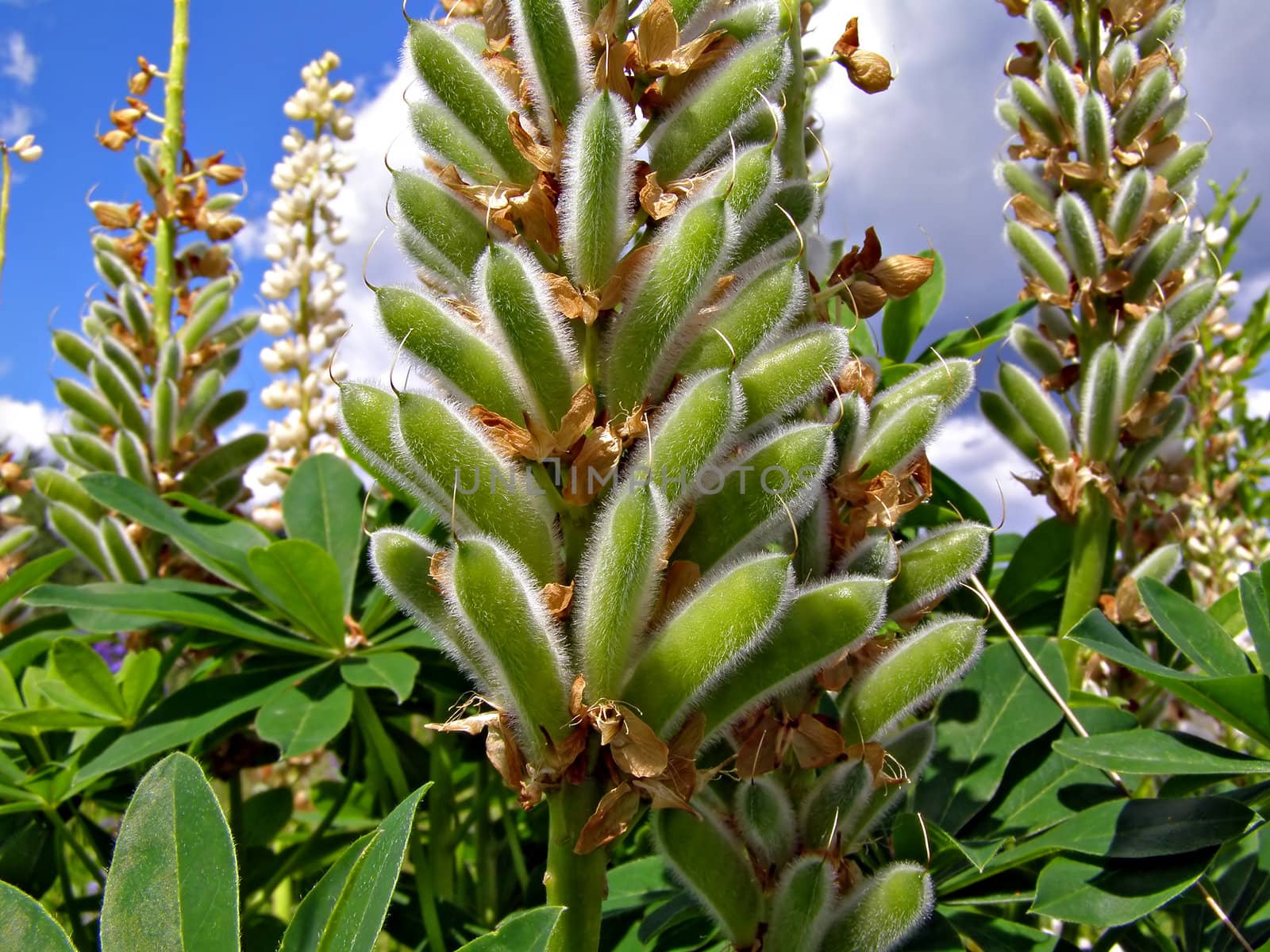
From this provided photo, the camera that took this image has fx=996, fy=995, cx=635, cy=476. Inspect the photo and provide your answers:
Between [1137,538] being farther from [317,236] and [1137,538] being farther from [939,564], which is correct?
[317,236]

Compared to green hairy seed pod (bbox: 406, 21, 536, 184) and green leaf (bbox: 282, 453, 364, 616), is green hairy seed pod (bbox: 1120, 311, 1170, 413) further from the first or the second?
green leaf (bbox: 282, 453, 364, 616)

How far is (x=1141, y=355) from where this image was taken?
1870mm

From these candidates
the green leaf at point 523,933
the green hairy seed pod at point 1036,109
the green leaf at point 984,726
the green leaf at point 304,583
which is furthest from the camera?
the green hairy seed pod at point 1036,109

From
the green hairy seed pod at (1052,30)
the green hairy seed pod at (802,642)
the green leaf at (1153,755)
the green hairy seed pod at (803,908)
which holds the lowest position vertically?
the green leaf at (1153,755)

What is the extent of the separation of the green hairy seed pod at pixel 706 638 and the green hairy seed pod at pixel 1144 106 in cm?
168

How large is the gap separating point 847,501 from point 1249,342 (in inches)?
121

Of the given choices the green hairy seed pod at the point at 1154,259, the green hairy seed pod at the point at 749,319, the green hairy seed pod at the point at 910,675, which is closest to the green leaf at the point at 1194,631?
the green hairy seed pod at the point at 910,675

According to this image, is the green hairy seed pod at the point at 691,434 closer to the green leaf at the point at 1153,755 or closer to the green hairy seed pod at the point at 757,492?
the green hairy seed pod at the point at 757,492

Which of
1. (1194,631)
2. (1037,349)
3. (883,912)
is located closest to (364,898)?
(883,912)

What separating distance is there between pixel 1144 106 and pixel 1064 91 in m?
0.16

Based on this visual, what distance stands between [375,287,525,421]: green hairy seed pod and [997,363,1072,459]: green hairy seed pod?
4.27 ft

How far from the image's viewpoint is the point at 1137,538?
2.21 m

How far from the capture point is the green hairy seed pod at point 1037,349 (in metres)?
2.07

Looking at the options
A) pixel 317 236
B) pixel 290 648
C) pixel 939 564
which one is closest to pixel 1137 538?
pixel 939 564
